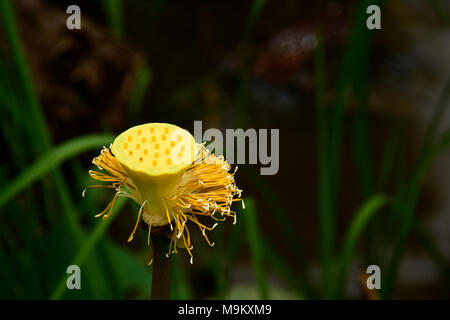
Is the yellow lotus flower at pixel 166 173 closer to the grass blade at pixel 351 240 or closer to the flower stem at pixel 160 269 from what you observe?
the flower stem at pixel 160 269

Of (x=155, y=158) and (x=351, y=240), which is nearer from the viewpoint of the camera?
(x=155, y=158)

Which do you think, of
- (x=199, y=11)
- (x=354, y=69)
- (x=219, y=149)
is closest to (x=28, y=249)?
(x=219, y=149)

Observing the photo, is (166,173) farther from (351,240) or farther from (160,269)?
(351,240)

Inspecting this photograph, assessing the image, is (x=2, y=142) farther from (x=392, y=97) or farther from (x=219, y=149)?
(x=392, y=97)

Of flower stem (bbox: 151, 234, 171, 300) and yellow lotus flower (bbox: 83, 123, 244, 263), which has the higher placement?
yellow lotus flower (bbox: 83, 123, 244, 263)

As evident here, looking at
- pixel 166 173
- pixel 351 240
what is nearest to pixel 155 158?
pixel 166 173

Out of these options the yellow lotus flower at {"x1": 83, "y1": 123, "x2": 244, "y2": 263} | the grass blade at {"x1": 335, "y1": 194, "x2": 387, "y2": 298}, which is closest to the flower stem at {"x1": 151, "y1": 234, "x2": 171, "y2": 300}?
the yellow lotus flower at {"x1": 83, "y1": 123, "x2": 244, "y2": 263}

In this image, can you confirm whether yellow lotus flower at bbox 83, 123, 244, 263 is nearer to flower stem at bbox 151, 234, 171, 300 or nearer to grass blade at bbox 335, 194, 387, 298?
flower stem at bbox 151, 234, 171, 300

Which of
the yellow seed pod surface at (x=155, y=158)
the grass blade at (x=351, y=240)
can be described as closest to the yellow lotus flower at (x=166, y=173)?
the yellow seed pod surface at (x=155, y=158)
